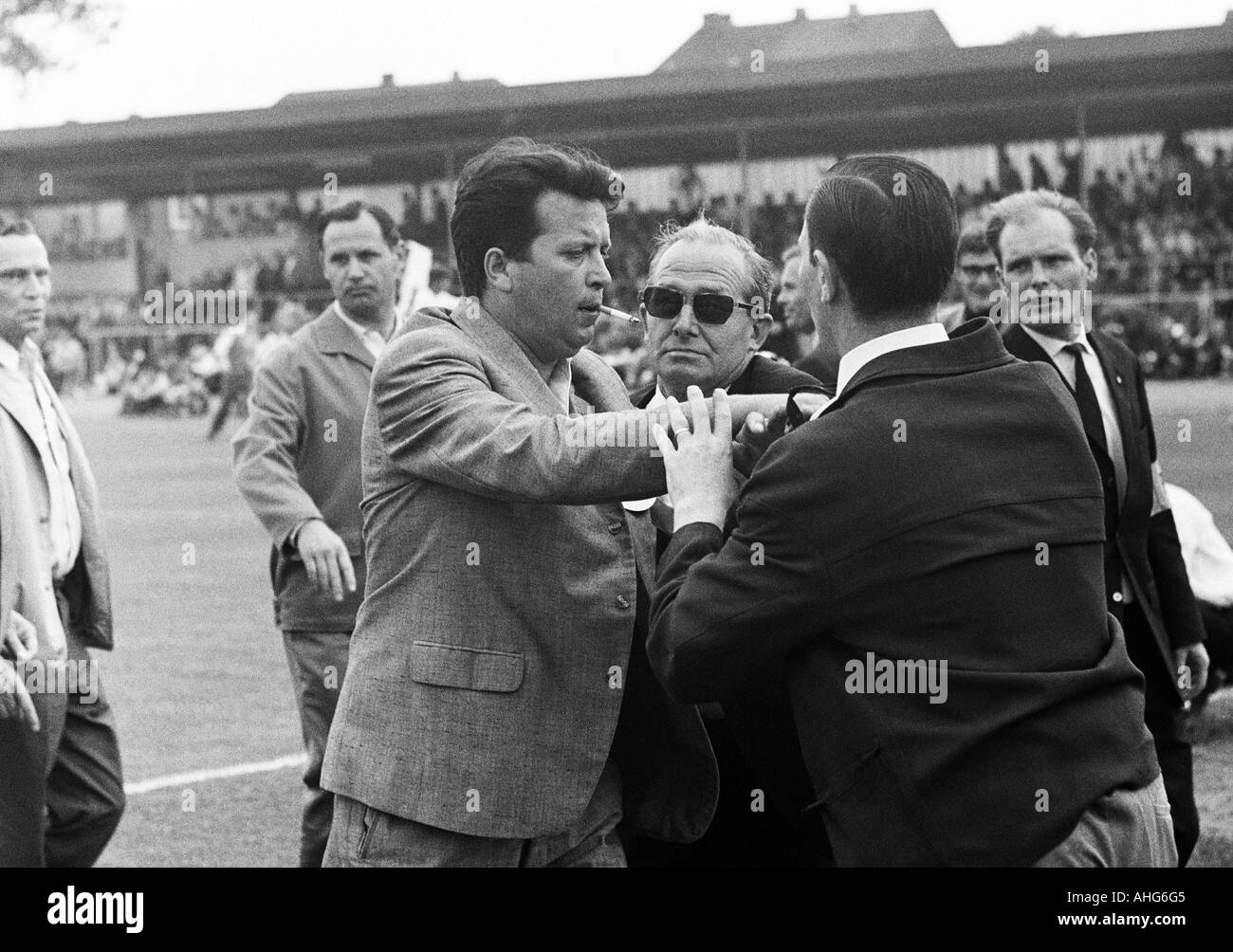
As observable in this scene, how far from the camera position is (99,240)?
Answer: 48.7 m

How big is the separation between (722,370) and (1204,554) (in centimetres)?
408

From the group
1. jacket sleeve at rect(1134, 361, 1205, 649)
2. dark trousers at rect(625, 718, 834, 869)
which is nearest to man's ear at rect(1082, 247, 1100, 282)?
jacket sleeve at rect(1134, 361, 1205, 649)

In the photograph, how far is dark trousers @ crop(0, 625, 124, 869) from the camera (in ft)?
14.4

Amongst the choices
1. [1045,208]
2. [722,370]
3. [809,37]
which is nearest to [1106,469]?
[1045,208]

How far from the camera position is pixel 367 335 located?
5.64 meters

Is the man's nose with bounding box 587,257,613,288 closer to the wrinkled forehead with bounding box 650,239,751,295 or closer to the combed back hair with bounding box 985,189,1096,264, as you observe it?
the wrinkled forehead with bounding box 650,239,751,295

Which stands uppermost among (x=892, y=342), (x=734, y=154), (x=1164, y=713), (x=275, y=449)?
(x=734, y=154)

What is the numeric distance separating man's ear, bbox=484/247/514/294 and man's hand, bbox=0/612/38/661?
5.83ft

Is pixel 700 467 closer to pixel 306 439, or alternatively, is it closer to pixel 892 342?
pixel 892 342

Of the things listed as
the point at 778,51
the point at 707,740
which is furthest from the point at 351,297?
the point at 778,51

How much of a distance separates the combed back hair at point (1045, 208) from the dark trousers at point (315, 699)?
2373 millimetres

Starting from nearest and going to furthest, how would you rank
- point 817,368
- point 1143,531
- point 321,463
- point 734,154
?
point 1143,531 < point 817,368 < point 321,463 < point 734,154

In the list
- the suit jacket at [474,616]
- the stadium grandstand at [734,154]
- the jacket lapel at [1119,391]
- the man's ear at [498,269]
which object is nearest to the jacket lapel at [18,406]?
the suit jacket at [474,616]
